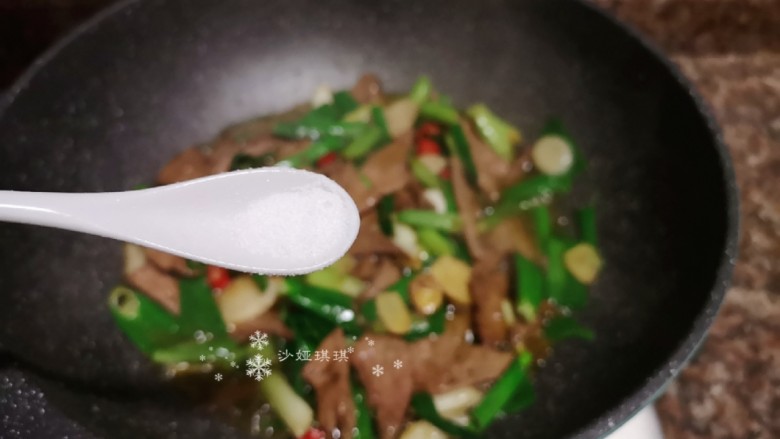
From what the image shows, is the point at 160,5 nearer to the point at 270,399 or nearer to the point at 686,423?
the point at 270,399

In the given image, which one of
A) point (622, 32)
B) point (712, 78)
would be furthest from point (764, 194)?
point (622, 32)

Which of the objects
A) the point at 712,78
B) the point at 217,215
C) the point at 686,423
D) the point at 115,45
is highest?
the point at 115,45

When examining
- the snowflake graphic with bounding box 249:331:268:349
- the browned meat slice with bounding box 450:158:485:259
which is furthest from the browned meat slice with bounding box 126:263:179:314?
the browned meat slice with bounding box 450:158:485:259

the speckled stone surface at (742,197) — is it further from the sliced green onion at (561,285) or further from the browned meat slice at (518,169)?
the browned meat slice at (518,169)

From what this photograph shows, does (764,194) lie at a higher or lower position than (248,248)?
lower

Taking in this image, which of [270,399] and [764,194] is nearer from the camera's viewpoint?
[270,399]

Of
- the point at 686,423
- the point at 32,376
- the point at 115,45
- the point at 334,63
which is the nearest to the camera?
the point at 32,376

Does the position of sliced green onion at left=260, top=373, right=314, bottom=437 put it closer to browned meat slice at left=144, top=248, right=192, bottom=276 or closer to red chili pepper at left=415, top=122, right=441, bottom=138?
browned meat slice at left=144, top=248, right=192, bottom=276

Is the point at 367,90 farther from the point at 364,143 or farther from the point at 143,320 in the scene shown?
the point at 143,320
